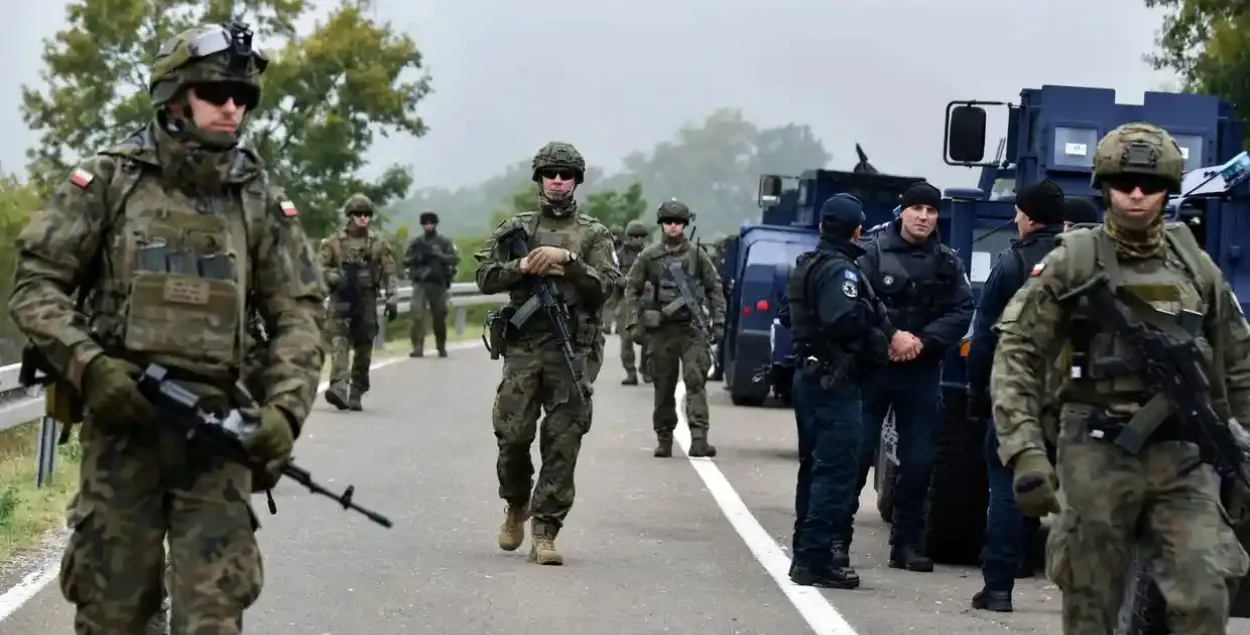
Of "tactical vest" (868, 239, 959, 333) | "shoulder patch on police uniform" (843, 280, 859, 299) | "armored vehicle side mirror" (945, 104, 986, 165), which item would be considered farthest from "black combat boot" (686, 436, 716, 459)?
"shoulder patch on police uniform" (843, 280, 859, 299)

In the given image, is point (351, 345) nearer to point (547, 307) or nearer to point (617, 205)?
point (547, 307)

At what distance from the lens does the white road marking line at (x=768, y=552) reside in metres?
9.12

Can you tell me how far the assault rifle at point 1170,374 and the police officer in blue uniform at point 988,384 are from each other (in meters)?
2.62

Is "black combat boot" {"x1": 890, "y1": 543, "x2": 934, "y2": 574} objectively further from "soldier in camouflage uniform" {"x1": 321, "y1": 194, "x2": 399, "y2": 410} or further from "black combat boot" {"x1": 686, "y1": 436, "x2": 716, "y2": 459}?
"soldier in camouflage uniform" {"x1": 321, "y1": 194, "x2": 399, "y2": 410}

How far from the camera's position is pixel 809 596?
32.1ft

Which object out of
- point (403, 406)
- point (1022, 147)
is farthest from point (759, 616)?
point (403, 406)

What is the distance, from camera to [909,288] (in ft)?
34.6

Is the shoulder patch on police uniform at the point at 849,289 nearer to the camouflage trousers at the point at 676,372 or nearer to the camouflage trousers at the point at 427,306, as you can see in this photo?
the camouflage trousers at the point at 676,372

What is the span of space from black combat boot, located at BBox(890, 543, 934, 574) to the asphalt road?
13 centimetres

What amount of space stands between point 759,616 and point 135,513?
13.0 feet

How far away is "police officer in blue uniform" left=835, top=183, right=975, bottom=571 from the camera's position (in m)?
10.4

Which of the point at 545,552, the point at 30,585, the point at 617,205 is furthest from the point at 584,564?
the point at 617,205

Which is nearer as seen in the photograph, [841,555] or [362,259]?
[841,555]

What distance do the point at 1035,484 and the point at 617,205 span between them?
49860mm
